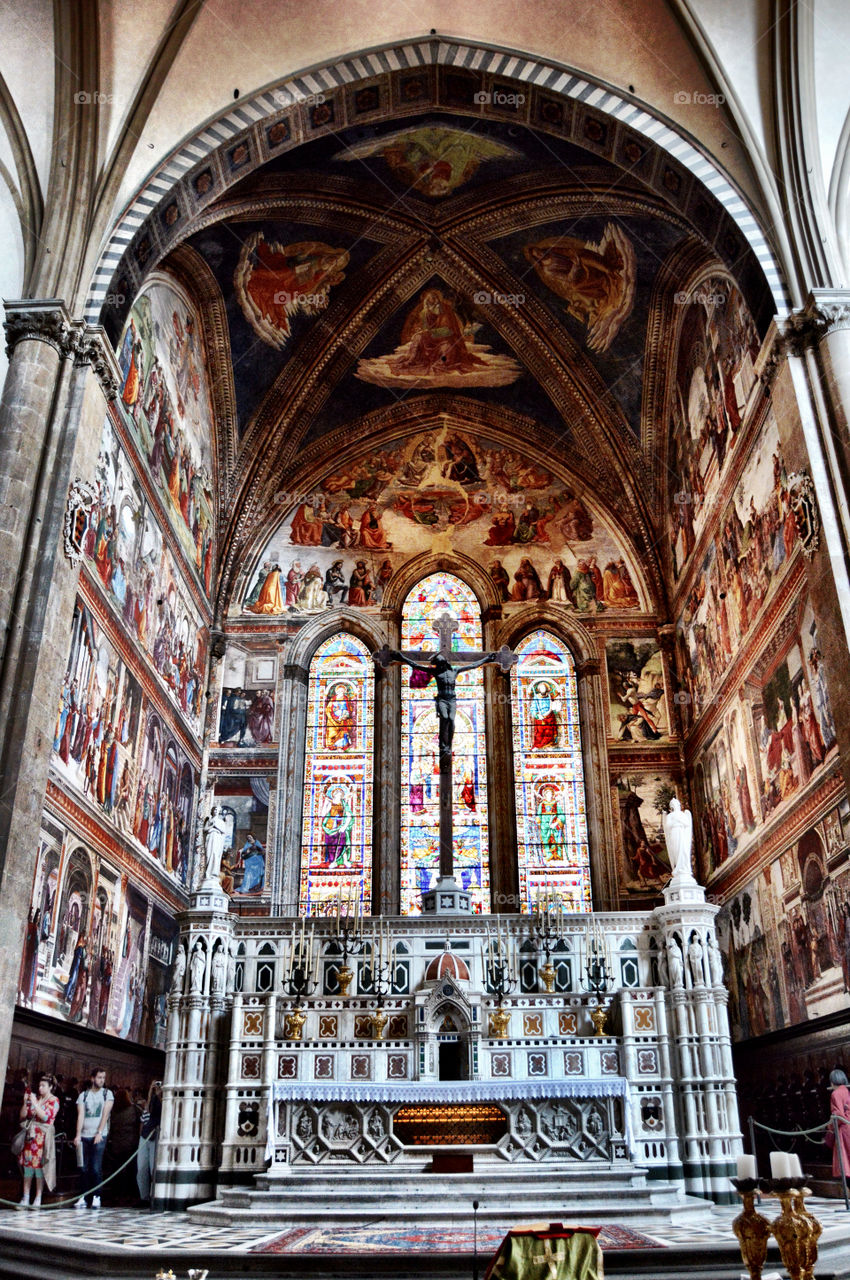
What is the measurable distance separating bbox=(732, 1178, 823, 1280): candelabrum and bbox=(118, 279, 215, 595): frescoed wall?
14.0 metres

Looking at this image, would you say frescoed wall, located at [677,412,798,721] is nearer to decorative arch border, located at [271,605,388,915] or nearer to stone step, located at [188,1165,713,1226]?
decorative arch border, located at [271,605,388,915]

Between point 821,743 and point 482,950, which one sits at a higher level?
point 821,743

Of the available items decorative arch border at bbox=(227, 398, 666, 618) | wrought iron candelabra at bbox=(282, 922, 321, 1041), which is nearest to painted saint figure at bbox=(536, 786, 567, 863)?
decorative arch border at bbox=(227, 398, 666, 618)

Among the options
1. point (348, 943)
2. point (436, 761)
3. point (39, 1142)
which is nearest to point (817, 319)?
point (348, 943)

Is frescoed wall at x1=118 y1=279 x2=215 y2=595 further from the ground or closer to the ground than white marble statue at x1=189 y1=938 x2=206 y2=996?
further from the ground

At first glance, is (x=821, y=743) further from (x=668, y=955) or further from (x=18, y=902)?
(x=18, y=902)

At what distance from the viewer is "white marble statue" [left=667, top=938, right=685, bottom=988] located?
44.0 feet

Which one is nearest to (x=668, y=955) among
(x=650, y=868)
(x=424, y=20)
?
(x=650, y=868)

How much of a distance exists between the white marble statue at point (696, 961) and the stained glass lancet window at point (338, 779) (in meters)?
8.20

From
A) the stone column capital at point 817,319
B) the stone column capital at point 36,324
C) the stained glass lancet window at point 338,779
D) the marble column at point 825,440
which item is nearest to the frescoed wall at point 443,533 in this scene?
the stained glass lancet window at point 338,779

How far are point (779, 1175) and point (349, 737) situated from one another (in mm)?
17403

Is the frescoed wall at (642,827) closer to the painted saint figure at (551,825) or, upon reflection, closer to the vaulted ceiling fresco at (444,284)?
the painted saint figure at (551,825)

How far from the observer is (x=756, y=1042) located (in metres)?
16.1

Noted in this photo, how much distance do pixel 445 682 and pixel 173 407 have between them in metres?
7.13
